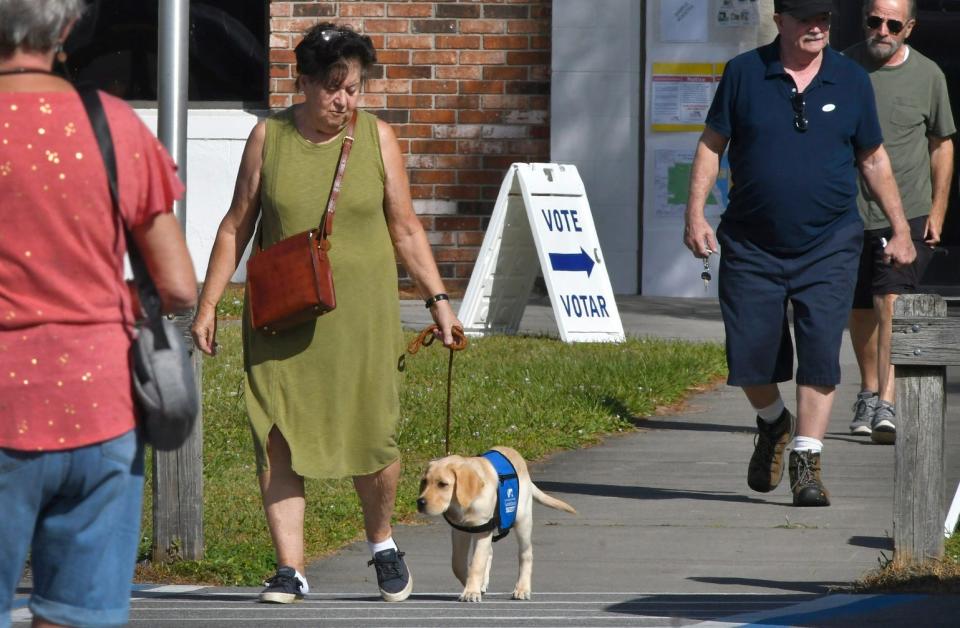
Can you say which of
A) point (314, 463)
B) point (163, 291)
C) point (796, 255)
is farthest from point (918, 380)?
point (163, 291)

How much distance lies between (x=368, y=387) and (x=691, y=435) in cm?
376

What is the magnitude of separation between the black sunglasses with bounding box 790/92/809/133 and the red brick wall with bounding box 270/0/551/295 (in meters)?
7.83

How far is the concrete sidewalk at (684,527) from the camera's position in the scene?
248 inches

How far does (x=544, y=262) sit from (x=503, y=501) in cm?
628

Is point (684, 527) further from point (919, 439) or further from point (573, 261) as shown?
point (573, 261)

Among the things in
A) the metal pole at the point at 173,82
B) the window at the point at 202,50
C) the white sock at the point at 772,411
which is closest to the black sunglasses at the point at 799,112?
the white sock at the point at 772,411

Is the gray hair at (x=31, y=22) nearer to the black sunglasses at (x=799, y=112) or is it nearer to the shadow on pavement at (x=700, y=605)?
the shadow on pavement at (x=700, y=605)

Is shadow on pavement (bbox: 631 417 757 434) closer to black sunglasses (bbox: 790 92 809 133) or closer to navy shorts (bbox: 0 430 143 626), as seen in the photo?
black sunglasses (bbox: 790 92 809 133)

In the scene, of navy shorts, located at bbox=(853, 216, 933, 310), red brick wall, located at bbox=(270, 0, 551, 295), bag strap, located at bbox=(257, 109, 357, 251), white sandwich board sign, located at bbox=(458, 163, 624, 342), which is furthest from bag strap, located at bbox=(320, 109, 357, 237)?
red brick wall, located at bbox=(270, 0, 551, 295)

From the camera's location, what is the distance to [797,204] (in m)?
6.89

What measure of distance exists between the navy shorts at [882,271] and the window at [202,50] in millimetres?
7414

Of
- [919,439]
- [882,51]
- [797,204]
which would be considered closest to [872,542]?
[919,439]

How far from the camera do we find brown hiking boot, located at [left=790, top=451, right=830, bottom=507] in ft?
22.8

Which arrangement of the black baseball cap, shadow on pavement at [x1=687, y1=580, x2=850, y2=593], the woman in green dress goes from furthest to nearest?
the black baseball cap, shadow on pavement at [x1=687, y1=580, x2=850, y2=593], the woman in green dress
